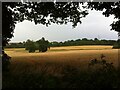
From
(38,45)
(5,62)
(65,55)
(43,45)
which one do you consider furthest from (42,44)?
(5,62)

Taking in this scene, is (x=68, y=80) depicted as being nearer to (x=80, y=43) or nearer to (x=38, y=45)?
(x=80, y=43)

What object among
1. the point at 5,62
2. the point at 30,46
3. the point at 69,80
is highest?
the point at 30,46

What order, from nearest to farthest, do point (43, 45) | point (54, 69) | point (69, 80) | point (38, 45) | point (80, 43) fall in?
point (69, 80) < point (54, 69) < point (43, 45) < point (80, 43) < point (38, 45)

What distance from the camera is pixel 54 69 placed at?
902cm

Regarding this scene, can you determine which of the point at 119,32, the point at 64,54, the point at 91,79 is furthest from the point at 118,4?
the point at 91,79

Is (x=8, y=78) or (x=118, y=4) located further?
(x=118, y=4)

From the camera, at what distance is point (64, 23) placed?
13.9 meters

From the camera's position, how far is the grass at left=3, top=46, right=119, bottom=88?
7.48 metres

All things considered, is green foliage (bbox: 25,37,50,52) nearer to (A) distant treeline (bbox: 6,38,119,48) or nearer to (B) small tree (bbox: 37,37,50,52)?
(B) small tree (bbox: 37,37,50,52)

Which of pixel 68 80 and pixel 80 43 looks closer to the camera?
pixel 68 80

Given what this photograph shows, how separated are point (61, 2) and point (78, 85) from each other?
6234mm

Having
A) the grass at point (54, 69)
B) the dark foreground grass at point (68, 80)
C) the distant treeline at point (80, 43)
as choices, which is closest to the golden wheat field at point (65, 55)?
the grass at point (54, 69)

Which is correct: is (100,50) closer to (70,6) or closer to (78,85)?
(70,6)

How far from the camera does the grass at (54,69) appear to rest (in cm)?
748
